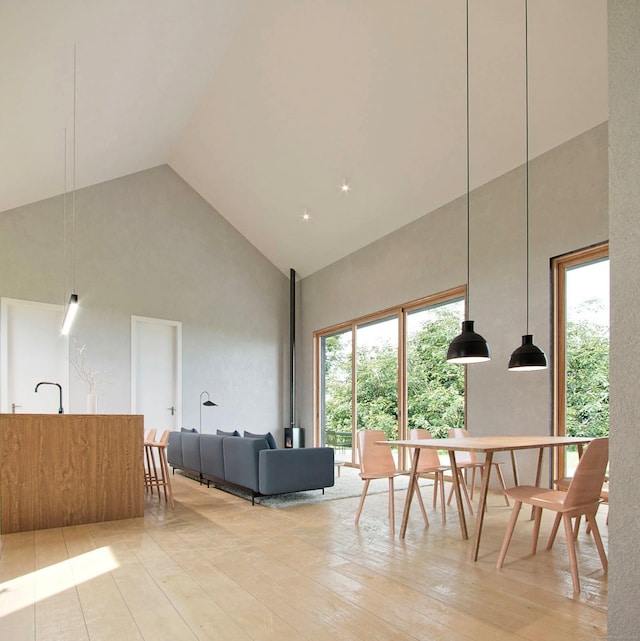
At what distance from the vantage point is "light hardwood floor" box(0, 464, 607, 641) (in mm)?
2350

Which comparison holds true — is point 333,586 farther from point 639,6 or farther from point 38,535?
point 639,6

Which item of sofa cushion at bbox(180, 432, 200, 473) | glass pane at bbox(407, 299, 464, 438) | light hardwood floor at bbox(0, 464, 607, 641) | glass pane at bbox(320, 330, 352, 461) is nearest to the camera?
light hardwood floor at bbox(0, 464, 607, 641)

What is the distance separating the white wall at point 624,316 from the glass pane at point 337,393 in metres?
7.54

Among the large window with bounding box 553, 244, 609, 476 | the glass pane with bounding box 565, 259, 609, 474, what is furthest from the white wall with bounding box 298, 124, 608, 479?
the glass pane with bounding box 565, 259, 609, 474

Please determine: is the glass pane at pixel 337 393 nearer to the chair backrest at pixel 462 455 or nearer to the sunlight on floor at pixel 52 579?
the chair backrest at pixel 462 455

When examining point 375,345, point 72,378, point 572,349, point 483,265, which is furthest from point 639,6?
point 72,378

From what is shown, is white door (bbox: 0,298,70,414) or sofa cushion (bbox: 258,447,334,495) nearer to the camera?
sofa cushion (bbox: 258,447,334,495)

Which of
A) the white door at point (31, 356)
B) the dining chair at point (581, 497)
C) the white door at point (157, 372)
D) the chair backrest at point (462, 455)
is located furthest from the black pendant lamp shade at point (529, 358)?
the white door at point (31, 356)

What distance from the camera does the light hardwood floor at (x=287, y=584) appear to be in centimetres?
235

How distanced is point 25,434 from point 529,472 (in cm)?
505

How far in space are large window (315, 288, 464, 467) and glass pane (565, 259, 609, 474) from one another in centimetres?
150

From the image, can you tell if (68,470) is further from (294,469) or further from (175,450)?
(175,450)

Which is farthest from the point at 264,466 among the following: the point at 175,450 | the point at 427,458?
the point at 175,450

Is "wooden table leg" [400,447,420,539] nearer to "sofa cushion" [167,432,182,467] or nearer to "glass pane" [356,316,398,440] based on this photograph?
"glass pane" [356,316,398,440]
